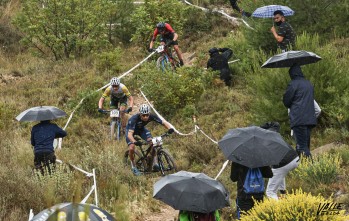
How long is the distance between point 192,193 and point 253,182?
3.35 ft

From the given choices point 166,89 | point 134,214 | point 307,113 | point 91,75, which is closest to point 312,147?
point 307,113

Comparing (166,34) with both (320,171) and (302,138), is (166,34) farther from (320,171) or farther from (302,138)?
(320,171)

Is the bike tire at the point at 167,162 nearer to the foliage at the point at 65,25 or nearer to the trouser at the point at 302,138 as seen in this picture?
the trouser at the point at 302,138

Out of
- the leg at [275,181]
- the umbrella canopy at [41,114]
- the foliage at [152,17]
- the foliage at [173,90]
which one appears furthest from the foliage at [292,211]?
the foliage at [152,17]

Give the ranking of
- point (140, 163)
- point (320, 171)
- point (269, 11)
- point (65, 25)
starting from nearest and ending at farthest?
point (320, 171)
point (140, 163)
point (269, 11)
point (65, 25)

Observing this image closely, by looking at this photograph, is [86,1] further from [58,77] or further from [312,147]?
[312,147]

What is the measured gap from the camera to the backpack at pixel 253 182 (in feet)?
19.9

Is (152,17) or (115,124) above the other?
(152,17)

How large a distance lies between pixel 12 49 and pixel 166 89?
11.1m

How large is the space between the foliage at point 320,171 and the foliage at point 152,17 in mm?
13319

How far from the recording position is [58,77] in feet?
60.3

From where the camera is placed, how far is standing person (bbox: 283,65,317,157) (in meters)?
8.06

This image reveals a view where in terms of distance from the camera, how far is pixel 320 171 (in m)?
7.31
